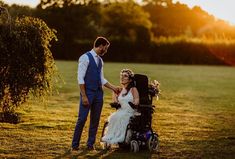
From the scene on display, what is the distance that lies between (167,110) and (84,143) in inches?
292

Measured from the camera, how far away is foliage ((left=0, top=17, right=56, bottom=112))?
13125mm

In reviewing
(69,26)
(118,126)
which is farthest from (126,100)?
(69,26)

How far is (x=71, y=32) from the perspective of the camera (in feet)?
207

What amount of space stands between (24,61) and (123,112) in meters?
3.86

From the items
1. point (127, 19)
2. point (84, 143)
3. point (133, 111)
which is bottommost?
point (84, 143)

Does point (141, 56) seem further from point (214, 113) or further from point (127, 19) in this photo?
point (214, 113)

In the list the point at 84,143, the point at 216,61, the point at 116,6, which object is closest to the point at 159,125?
the point at 84,143

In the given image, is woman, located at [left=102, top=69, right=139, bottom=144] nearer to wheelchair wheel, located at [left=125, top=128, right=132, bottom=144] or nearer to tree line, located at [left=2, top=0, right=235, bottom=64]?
wheelchair wheel, located at [left=125, top=128, right=132, bottom=144]

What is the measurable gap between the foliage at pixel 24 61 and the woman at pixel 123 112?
3415 millimetres

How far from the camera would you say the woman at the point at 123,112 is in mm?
10125

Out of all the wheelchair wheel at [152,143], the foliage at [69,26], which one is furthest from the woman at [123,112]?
the foliage at [69,26]

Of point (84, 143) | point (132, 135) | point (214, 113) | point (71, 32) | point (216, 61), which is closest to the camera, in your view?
point (132, 135)

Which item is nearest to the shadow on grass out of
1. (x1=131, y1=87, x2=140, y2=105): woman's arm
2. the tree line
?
(x1=131, y1=87, x2=140, y2=105): woman's arm

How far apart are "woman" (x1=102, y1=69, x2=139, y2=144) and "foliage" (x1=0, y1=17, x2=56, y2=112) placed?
341cm
